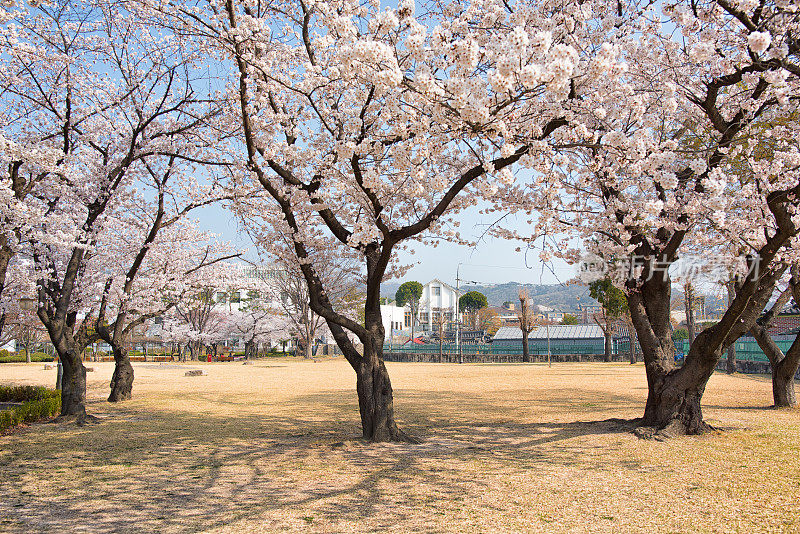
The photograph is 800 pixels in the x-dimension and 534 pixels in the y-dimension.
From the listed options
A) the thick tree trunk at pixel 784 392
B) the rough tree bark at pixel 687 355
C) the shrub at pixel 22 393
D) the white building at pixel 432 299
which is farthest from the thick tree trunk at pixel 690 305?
the white building at pixel 432 299

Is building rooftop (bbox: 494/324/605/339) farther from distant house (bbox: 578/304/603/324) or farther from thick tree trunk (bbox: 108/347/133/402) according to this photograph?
thick tree trunk (bbox: 108/347/133/402)

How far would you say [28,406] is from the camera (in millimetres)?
10539

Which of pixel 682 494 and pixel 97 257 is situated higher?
pixel 97 257

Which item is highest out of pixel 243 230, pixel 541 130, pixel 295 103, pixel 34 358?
pixel 295 103

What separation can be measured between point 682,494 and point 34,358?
5524 cm

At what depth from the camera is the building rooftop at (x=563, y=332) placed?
2016 inches

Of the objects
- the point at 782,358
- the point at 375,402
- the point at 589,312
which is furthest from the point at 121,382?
the point at 589,312

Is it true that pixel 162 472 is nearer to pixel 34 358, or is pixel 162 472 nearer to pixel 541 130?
pixel 541 130

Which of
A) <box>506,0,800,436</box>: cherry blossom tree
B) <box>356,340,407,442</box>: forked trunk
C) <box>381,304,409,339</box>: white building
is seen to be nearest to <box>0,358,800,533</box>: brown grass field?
<box>356,340,407,442</box>: forked trunk

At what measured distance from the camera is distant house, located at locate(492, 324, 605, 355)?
4725 cm

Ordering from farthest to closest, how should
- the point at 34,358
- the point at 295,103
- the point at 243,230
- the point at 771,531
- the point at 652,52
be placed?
the point at 34,358 → the point at 243,230 → the point at 295,103 → the point at 652,52 → the point at 771,531

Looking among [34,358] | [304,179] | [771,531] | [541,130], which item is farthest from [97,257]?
[34,358]

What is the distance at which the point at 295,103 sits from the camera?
855cm

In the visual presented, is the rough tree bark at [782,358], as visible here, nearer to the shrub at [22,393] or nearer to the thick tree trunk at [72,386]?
the thick tree trunk at [72,386]
